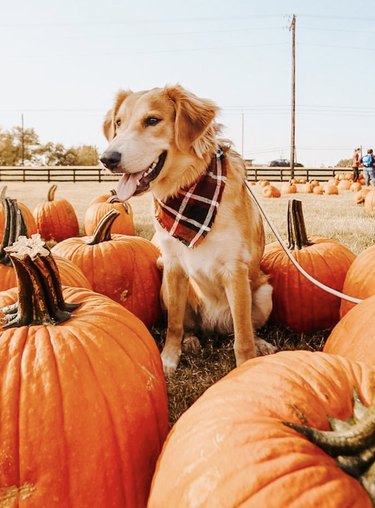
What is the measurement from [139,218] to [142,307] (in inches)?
245

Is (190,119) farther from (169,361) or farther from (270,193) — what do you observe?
(270,193)

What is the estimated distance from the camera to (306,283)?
331cm

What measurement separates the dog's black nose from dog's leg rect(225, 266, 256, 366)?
958mm

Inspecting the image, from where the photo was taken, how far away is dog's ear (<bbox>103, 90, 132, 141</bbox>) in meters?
3.26

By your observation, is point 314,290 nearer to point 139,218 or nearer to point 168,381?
point 168,381

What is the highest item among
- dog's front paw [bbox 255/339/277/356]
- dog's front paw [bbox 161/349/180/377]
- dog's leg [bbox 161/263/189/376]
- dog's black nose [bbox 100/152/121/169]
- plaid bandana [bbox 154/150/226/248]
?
dog's black nose [bbox 100/152/121/169]

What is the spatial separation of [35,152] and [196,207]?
71.2 metres

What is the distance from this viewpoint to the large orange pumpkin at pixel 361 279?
2.73 meters

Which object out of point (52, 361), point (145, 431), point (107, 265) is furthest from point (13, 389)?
point (107, 265)

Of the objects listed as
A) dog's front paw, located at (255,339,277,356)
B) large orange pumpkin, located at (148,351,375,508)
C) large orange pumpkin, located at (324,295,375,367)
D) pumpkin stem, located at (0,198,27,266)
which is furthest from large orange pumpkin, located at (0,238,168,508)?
dog's front paw, located at (255,339,277,356)

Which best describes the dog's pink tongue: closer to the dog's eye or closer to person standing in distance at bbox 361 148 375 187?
the dog's eye

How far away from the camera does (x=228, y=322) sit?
3242mm

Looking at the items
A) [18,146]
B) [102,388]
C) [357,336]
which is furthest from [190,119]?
[18,146]

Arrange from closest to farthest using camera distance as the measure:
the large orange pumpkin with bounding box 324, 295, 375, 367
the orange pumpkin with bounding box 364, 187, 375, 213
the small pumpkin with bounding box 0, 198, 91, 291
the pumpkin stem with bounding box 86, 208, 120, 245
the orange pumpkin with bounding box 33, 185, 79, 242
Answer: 1. the large orange pumpkin with bounding box 324, 295, 375, 367
2. the small pumpkin with bounding box 0, 198, 91, 291
3. the pumpkin stem with bounding box 86, 208, 120, 245
4. the orange pumpkin with bounding box 33, 185, 79, 242
5. the orange pumpkin with bounding box 364, 187, 375, 213
